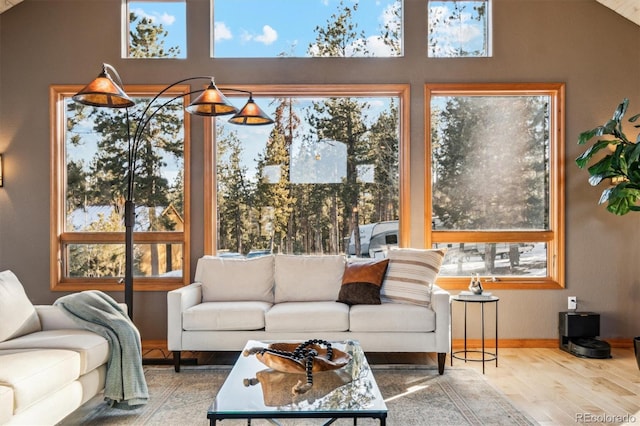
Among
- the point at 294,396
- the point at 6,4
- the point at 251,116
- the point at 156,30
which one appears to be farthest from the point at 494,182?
the point at 6,4

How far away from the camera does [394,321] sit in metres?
3.96

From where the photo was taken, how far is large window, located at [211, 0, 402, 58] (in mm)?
4992

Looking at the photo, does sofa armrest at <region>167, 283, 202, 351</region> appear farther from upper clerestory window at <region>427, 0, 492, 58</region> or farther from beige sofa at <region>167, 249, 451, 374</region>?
upper clerestory window at <region>427, 0, 492, 58</region>

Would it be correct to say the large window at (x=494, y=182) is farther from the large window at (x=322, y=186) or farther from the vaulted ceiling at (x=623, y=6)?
the vaulted ceiling at (x=623, y=6)

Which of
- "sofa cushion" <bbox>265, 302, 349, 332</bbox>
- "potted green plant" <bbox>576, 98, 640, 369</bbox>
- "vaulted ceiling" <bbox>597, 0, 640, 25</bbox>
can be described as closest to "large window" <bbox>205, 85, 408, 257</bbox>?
"sofa cushion" <bbox>265, 302, 349, 332</bbox>

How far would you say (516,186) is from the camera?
4973mm

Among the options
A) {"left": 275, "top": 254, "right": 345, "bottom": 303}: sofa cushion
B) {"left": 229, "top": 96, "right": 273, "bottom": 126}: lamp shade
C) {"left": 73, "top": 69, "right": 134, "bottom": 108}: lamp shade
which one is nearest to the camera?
{"left": 73, "top": 69, "right": 134, "bottom": 108}: lamp shade

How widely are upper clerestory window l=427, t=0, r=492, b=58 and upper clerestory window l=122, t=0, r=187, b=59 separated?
2432 millimetres

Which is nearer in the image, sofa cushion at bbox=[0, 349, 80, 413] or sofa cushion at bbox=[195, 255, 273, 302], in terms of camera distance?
sofa cushion at bbox=[0, 349, 80, 413]

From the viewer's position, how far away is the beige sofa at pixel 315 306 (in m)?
3.97

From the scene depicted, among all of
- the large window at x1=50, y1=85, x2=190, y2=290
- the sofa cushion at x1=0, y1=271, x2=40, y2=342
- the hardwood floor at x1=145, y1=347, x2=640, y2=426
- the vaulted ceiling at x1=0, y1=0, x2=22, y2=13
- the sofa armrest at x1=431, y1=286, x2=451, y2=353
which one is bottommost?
the hardwood floor at x1=145, y1=347, x2=640, y2=426

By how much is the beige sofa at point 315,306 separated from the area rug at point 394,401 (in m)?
0.20

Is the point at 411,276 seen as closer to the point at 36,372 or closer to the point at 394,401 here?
the point at 394,401

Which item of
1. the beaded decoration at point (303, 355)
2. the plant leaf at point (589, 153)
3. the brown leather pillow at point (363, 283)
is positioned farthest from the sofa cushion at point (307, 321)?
the plant leaf at point (589, 153)
